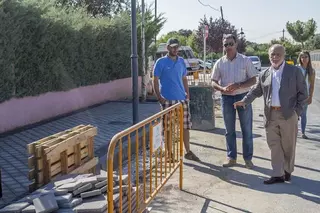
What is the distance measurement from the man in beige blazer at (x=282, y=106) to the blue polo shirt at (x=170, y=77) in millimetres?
1342

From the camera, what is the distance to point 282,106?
5121 millimetres

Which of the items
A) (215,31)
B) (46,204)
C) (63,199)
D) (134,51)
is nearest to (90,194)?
(63,199)

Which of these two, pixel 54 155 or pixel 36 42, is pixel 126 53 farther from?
pixel 54 155

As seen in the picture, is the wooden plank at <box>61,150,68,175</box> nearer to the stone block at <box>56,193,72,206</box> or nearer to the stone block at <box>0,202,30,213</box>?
the stone block at <box>0,202,30,213</box>

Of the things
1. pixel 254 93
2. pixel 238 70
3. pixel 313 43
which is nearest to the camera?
pixel 254 93

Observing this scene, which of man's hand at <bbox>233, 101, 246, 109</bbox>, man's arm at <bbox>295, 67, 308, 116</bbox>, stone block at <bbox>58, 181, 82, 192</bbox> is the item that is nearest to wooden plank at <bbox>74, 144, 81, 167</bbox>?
stone block at <bbox>58, 181, 82, 192</bbox>

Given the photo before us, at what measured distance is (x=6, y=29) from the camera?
7.84 metres

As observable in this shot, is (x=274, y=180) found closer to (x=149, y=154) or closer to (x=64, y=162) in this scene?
(x=149, y=154)

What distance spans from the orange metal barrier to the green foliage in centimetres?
429

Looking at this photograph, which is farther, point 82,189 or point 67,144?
point 67,144

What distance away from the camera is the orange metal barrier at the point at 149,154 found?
3186 mm

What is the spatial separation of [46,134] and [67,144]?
12.4 ft

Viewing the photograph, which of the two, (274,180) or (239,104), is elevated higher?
Result: (239,104)

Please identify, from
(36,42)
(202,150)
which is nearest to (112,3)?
(36,42)
